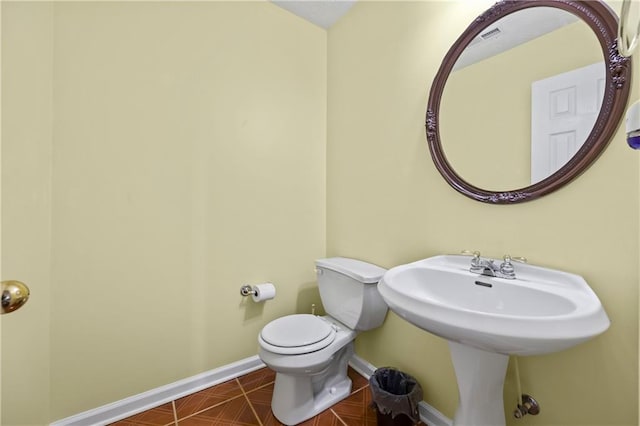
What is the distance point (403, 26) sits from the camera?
4.77 feet

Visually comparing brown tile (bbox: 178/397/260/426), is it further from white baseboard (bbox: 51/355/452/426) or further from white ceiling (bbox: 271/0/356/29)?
white ceiling (bbox: 271/0/356/29)

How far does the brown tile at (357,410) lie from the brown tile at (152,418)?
2.79ft

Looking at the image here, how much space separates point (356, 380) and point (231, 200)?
4.43 ft

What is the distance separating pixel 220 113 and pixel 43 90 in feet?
2.44

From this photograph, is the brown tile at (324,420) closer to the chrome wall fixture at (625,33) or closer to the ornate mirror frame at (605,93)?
the ornate mirror frame at (605,93)

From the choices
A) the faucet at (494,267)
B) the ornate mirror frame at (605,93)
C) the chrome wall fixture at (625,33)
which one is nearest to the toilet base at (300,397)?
the faucet at (494,267)

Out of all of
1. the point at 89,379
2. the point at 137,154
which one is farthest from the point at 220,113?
the point at 89,379

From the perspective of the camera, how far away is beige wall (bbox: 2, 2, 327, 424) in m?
1.16

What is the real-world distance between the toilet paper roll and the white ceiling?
184cm

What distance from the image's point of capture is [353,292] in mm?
1471

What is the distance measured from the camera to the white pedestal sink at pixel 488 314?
0.63 meters

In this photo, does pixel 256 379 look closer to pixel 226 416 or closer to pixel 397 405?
pixel 226 416

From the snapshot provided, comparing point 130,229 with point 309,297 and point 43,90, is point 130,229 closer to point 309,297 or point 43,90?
point 43,90

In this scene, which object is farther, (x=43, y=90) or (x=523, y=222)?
(x=43, y=90)
